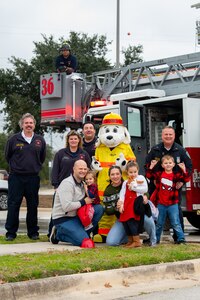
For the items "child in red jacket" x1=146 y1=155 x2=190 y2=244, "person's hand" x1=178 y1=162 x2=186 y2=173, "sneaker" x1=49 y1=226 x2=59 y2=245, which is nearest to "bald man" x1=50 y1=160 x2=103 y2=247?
"sneaker" x1=49 y1=226 x2=59 y2=245

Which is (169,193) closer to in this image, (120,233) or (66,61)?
(120,233)

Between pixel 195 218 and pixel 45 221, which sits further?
pixel 45 221

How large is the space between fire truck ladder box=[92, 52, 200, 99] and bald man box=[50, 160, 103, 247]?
12.7 feet

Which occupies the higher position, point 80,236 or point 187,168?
point 187,168

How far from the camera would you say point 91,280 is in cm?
664

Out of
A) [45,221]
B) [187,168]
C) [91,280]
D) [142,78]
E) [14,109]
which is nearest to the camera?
[91,280]

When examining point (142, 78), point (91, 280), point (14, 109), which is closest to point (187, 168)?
point (91, 280)

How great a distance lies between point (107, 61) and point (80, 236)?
72.7 ft

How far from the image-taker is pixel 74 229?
902 cm

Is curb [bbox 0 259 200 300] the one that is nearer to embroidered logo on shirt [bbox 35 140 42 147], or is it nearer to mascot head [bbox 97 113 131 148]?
mascot head [bbox 97 113 131 148]

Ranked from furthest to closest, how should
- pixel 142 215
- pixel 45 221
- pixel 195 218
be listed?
1. pixel 45 221
2. pixel 195 218
3. pixel 142 215

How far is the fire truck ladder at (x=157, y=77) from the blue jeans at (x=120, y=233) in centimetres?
373

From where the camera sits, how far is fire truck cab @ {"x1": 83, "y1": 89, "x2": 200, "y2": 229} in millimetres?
11570

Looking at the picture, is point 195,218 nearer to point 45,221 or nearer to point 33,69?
point 45,221
